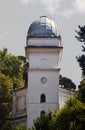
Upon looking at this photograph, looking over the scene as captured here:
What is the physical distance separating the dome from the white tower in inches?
16.3

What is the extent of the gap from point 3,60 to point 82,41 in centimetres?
1656

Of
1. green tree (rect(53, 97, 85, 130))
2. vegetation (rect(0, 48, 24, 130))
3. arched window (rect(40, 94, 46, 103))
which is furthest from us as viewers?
vegetation (rect(0, 48, 24, 130))

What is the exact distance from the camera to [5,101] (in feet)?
195

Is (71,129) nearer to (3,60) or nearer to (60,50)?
(60,50)

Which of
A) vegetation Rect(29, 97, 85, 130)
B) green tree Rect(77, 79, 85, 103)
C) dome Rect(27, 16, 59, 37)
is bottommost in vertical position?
vegetation Rect(29, 97, 85, 130)

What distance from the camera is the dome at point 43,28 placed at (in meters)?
56.4

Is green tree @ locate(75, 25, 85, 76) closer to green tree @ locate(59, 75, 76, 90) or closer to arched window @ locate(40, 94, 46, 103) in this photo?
arched window @ locate(40, 94, 46, 103)

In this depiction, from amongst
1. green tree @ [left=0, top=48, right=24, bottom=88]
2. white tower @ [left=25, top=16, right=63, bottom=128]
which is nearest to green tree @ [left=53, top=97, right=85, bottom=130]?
white tower @ [left=25, top=16, right=63, bottom=128]

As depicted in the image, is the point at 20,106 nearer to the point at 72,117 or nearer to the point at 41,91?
the point at 41,91

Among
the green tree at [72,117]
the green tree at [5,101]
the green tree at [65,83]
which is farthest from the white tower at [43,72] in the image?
the green tree at [65,83]

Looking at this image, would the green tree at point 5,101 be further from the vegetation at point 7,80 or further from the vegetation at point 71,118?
the vegetation at point 71,118

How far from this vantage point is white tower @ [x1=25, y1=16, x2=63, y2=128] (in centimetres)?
5506

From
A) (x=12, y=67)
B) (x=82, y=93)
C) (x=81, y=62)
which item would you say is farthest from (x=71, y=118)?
(x=12, y=67)

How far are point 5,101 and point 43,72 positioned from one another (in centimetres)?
641
